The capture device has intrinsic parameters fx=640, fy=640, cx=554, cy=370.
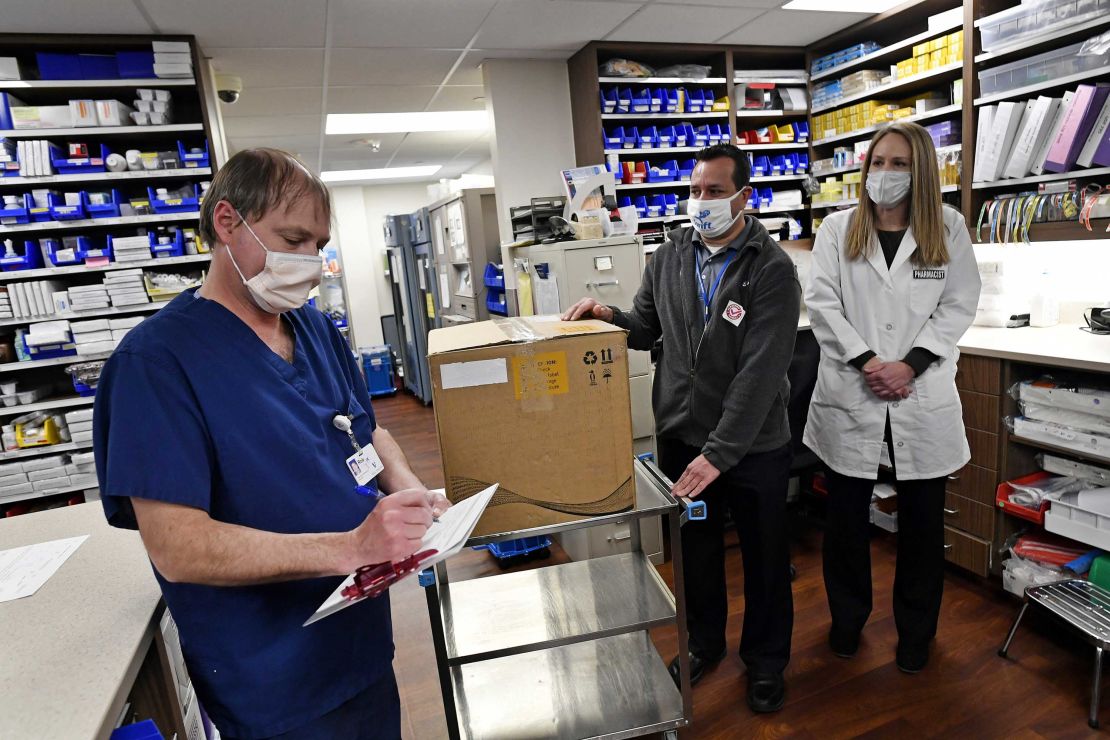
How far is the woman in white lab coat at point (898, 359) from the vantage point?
76.9 inches

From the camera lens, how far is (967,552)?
2566 millimetres

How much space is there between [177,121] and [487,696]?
135 inches

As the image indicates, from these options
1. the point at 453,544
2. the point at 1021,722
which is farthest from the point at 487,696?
the point at 1021,722

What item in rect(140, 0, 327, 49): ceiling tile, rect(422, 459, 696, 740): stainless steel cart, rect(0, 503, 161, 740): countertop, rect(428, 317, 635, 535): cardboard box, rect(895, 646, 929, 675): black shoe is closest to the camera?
rect(0, 503, 161, 740): countertop

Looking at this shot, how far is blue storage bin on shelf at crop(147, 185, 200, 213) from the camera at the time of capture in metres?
3.41

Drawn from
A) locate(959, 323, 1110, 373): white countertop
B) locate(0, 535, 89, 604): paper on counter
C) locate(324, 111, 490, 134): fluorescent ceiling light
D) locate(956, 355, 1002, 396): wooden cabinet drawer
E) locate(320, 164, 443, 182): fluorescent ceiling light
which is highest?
locate(320, 164, 443, 182): fluorescent ceiling light

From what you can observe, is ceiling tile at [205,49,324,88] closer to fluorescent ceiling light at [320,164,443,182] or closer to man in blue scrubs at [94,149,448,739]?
man in blue scrubs at [94,149,448,739]

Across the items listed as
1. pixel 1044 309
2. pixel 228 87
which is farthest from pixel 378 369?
pixel 1044 309

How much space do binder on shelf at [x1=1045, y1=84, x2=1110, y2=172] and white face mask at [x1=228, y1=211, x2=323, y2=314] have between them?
3.21 metres

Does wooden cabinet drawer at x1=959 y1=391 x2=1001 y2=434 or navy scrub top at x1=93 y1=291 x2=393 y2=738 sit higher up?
navy scrub top at x1=93 y1=291 x2=393 y2=738

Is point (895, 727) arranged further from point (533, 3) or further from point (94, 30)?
point (94, 30)

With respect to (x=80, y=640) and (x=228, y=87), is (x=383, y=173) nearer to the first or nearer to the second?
(x=228, y=87)

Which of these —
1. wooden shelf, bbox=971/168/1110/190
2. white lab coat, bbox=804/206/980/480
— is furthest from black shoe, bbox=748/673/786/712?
wooden shelf, bbox=971/168/1110/190

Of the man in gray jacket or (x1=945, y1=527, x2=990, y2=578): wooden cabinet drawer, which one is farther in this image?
(x1=945, y1=527, x2=990, y2=578): wooden cabinet drawer
